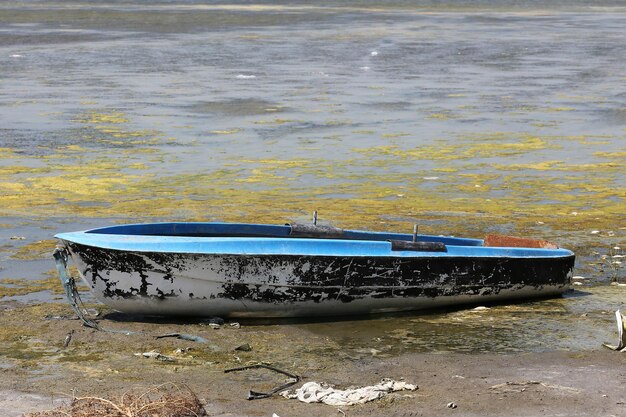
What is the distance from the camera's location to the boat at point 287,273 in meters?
9.98

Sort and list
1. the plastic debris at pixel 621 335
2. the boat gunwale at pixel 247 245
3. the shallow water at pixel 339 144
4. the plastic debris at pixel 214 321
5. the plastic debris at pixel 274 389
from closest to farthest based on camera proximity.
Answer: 1. the plastic debris at pixel 274 389
2. the plastic debris at pixel 621 335
3. the boat gunwale at pixel 247 245
4. the plastic debris at pixel 214 321
5. the shallow water at pixel 339 144

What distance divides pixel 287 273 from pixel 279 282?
0.11 meters

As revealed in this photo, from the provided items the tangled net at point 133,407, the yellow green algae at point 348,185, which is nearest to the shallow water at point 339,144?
the yellow green algae at point 348,185

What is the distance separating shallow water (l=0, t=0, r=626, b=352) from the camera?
45.0 ft

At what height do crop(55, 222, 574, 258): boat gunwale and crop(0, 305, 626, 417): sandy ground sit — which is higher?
crop(55, 222, 574, 258): boat gunwale

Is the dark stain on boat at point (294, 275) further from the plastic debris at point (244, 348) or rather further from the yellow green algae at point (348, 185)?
the yellow green algae at point (348, 185)

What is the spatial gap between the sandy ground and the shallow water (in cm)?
51

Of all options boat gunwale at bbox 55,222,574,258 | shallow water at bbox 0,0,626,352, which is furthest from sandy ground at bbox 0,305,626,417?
boat gunwale at bbox 55,222,574,258

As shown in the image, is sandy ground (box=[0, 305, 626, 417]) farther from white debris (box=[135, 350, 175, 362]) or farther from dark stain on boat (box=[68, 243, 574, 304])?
dark stain on boat (box=[68, 243, 574, 304])

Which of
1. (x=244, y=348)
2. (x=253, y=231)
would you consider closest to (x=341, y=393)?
(x=244, y=348)

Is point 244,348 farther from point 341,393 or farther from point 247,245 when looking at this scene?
point 341,393

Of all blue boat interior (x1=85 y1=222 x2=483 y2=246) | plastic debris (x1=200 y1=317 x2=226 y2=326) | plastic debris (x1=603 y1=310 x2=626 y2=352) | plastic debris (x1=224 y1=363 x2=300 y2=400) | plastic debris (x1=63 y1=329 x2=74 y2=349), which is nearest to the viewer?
plastic debris (x1=224 y1=363 x2=300 y2=400)

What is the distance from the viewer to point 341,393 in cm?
840

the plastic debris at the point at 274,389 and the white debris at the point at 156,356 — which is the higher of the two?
the plastic debris at the point at 274,389
